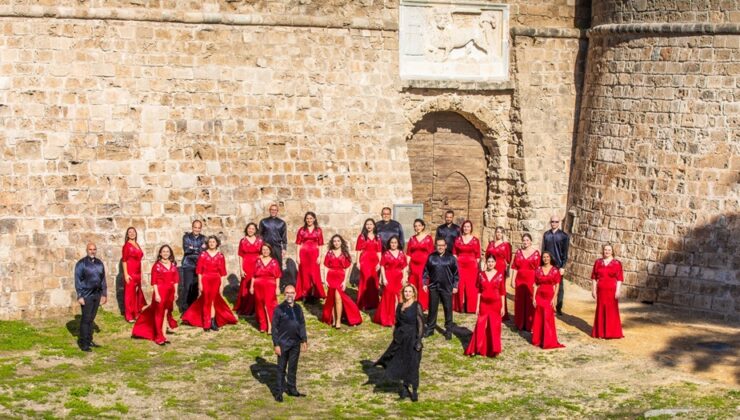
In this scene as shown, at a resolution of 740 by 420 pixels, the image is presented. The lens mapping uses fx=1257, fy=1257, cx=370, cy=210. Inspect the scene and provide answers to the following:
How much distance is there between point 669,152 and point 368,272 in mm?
5738

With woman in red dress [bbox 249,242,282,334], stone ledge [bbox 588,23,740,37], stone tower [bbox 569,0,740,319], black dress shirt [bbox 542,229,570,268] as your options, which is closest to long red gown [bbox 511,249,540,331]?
black dress shirt [bbox 542,229,570,268]

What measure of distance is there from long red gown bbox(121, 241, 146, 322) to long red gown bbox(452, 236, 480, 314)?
4919 millimetres

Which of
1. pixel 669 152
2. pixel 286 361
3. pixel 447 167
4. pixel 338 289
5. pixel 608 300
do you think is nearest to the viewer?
pixel 286 361

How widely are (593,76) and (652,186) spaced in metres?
2.53

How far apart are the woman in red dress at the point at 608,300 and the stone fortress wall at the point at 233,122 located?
9.91 feet

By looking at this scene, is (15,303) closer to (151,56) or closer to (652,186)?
(151,56)

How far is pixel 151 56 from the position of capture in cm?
2028

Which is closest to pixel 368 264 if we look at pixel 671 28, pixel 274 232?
pixel 274 232

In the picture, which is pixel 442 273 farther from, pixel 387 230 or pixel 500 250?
pixel 387 230

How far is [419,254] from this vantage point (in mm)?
19750

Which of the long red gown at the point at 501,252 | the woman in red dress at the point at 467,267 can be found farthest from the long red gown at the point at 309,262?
the long red gown at the point at 501,252

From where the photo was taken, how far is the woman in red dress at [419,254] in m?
19.7

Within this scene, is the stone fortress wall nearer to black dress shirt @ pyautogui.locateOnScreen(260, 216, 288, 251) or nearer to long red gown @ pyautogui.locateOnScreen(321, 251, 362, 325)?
black dress shirt @ pyautogui.locateOnScreen(260, 216, 288, 251)

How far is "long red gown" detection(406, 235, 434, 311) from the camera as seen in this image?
19719mm
